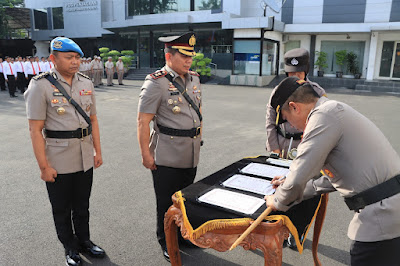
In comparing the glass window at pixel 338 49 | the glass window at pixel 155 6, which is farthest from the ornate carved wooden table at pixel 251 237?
the glass window at pixel 155 6

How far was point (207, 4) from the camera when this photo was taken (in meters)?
22.7

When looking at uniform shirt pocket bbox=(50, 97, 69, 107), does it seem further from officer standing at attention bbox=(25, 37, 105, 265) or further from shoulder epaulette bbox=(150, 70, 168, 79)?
shoulder epaulette bbox=(150, 70, 168, 79)

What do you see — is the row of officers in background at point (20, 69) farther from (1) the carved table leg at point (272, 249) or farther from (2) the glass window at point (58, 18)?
(2) the glass window at point (58, 18)

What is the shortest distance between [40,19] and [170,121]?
113ft

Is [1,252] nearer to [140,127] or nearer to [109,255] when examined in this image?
[109,255]

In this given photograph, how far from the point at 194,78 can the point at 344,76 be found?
66.3 feet

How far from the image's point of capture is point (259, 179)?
7.40 ft

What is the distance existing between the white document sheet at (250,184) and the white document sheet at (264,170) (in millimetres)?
96

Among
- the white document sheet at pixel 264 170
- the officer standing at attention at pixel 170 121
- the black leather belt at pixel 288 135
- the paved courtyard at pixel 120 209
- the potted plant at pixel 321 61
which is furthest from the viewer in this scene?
the potted plant at pixel 321 61

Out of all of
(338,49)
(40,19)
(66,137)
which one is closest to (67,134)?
(66,137)

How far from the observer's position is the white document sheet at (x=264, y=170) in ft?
7.64

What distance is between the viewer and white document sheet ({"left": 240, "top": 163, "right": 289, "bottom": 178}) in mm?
2330

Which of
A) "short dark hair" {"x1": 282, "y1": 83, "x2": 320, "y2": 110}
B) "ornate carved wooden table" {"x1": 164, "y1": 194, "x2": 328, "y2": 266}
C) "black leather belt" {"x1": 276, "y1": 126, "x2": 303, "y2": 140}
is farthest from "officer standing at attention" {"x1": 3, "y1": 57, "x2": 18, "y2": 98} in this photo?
A: "short dark hair" {"x1": 282, "y1": 83, "x2": 320, "y2": 110}

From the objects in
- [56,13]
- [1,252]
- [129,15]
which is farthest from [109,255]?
[56,13]
